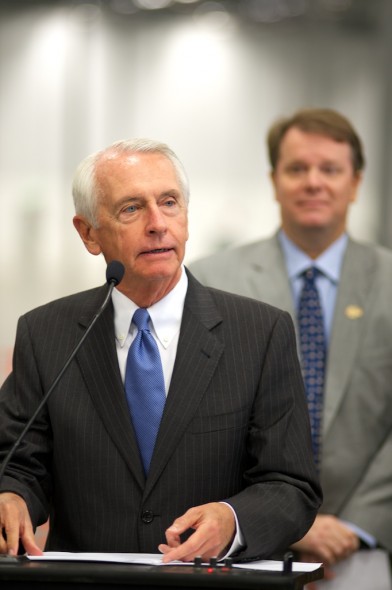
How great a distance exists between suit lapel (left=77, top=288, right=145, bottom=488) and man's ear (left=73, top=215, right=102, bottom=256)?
15 cm

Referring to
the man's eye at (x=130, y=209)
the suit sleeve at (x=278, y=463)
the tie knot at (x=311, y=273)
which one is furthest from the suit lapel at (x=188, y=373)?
the tie knot at (x=311, y=273)

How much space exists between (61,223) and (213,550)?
10.9 ft

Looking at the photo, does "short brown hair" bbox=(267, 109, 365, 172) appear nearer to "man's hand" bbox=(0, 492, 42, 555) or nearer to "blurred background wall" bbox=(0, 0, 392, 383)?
"blurred background wall" bbox=(0, 0, 392, 383)

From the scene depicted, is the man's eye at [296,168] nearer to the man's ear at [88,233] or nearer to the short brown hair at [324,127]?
the short brown hair at [324,127]

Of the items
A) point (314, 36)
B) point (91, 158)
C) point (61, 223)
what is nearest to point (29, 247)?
point (61, 223)

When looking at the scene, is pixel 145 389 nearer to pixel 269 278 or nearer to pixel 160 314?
pixel 160 314

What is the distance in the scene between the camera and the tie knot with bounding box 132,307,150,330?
97.3 inches

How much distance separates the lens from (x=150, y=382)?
7.89ft

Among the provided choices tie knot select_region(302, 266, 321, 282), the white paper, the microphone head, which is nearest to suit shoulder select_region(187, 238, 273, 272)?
tie knot select_region(302, 266, 321, 282)

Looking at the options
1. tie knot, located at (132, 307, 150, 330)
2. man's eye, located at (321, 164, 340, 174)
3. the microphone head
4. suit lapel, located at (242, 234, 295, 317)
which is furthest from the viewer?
man's eye, located at (321, 164, 340, 174)

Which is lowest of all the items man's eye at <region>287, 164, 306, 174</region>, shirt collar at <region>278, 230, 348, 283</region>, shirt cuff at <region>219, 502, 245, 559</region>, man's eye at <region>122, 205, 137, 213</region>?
shirt cuff at <region>219, 502, 245, 559</region>

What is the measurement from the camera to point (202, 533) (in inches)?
82.6

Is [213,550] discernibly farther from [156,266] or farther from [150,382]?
[156,266]

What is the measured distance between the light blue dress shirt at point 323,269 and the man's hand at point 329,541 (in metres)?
0.56
